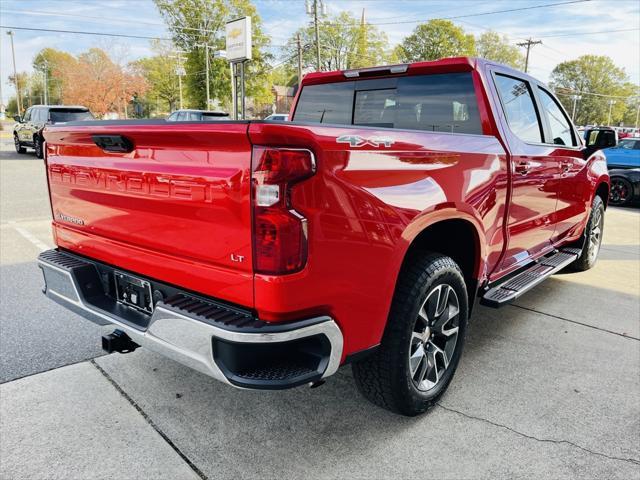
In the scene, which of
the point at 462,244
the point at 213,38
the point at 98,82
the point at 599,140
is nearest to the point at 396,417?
the point at 462,244

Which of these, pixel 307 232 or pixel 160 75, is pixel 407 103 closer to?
pixel 307 232

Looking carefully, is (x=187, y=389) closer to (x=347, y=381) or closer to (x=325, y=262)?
(x=347, y=381)

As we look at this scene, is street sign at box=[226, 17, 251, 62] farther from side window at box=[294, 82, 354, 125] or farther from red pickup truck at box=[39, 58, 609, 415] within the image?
red pickup truck at box=[39, 58, 609, 415]

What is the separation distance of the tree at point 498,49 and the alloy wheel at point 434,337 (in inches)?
3192

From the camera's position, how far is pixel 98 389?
2887 mm

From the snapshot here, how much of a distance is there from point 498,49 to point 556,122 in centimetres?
8026

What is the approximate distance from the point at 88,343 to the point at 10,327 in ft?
2.32

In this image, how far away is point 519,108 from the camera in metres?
3.65

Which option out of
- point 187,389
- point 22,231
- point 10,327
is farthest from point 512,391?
point 22,231

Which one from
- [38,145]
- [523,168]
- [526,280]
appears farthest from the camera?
[38,145]

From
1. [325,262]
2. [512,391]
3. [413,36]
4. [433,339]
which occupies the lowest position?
[512,391]

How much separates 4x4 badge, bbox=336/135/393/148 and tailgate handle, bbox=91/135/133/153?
1.00 m

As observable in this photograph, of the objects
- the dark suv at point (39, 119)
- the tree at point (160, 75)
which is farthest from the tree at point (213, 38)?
the dark suv at point (39, 119)

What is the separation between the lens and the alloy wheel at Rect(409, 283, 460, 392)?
2.58 m
